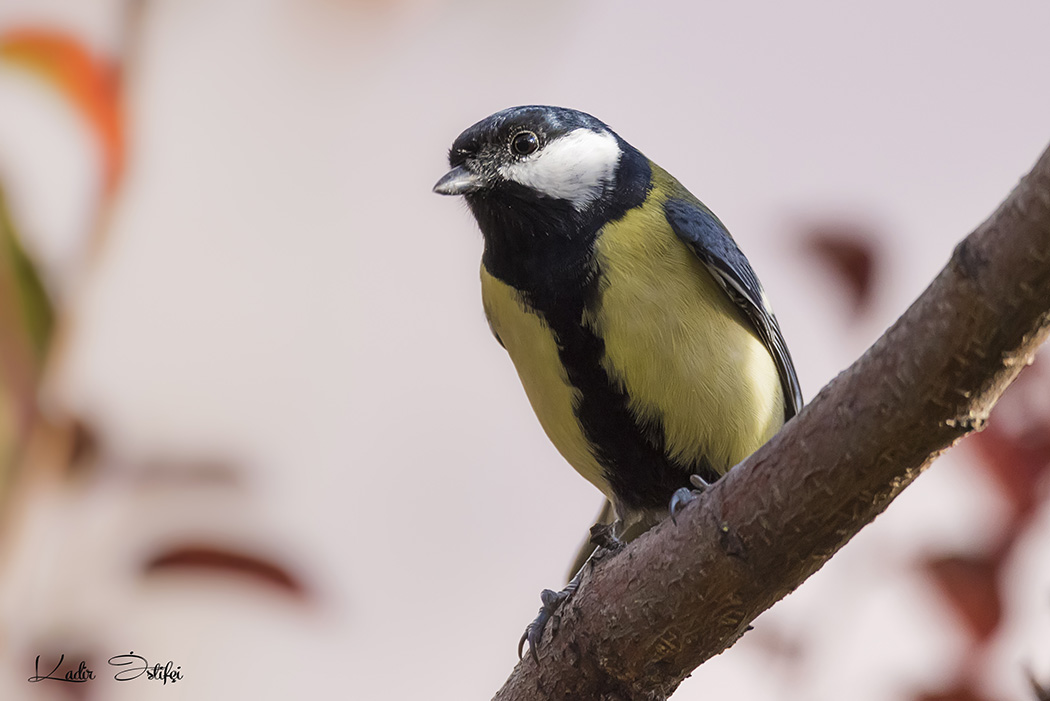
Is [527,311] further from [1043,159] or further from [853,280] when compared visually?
[1043,159]

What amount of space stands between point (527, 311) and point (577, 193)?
0.78ft

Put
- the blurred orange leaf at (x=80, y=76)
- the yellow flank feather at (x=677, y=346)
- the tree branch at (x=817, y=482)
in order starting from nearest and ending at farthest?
the blurred orange leaf at (x=80, y=76) → the tree branch at (x=817, y=482) → the yellow flank feather at (x=677, y=346)

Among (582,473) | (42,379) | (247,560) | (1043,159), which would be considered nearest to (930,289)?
(1043,159)

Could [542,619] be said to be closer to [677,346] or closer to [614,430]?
[614,430]

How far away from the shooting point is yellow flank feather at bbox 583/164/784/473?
1564 millimetres

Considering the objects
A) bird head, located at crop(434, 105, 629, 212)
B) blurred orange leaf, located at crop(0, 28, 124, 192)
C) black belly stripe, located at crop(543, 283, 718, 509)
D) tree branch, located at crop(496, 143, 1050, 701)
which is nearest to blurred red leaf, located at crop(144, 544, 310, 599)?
blurred orange leaf, located at crop(0, 28, 124, 192)

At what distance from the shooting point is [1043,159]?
0.87 meters

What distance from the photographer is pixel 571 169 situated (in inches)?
69.7

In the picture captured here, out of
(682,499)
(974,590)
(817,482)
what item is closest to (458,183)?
(682,499)

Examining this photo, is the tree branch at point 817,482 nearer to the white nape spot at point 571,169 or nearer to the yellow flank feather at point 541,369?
the yellow flank feather at point 541,369

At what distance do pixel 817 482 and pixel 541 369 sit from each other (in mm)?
695

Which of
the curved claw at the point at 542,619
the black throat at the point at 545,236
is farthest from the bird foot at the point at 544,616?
the black throat at the point at 545,236

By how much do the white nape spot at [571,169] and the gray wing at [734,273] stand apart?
14 centimetres

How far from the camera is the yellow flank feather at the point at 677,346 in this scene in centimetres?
156
